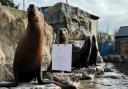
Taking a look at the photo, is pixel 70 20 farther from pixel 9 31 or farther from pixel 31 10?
pixel 31 10

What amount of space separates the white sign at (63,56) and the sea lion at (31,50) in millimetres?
1548

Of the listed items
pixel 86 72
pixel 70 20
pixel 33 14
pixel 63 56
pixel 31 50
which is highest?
pixel 70 20

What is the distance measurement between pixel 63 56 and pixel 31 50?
6.17 feet

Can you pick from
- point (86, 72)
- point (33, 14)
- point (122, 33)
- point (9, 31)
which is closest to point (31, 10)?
point (33, 14)

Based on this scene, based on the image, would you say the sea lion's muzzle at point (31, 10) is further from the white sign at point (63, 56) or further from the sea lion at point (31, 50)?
the white sign at point (63, 56)

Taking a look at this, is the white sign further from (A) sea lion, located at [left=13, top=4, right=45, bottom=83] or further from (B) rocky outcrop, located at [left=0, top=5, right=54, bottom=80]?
(B) rocky outcrop, located at [left=0, top=5, right=54, bottom=80]

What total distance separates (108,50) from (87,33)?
22586 mm

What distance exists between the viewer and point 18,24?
10.1 meters

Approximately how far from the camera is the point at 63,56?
7.49m

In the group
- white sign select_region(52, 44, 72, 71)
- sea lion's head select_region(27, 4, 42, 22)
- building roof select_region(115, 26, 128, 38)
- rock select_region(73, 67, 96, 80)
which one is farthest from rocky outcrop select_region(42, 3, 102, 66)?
building roof select_region(115, 26, 128, 38)

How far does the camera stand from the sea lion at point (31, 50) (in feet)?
18.1

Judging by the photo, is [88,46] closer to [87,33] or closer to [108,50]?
[87,33]

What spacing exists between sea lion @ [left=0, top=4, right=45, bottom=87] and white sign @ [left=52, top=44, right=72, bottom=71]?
1.55 meters

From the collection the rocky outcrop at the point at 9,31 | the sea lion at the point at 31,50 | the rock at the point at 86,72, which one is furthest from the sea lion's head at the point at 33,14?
the rock at the point at 86,72
